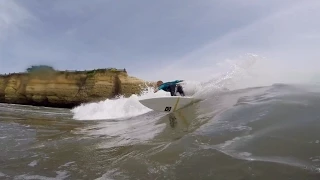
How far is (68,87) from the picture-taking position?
37.7m

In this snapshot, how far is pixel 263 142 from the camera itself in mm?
4617

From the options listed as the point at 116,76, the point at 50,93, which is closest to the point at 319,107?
the point at 116,76

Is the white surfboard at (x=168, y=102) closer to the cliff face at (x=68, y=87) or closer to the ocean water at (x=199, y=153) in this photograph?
the ocean water at (x=199, y=153)

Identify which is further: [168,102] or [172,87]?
[172,87]

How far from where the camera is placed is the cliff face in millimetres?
35844

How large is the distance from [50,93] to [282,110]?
35.8 meters

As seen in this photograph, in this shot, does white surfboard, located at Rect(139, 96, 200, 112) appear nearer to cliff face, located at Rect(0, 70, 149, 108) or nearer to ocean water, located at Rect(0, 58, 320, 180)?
ocean water, located at Rect(0, 58, 320, 180)

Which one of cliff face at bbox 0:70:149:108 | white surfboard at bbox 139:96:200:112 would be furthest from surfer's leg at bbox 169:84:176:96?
cliff face at bbox 0:70:149:108

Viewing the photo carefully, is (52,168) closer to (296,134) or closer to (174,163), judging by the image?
(174,163)

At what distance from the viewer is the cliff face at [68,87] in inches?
1411

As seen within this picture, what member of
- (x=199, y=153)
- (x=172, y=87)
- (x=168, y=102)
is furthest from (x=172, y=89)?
(x=199, y=153)

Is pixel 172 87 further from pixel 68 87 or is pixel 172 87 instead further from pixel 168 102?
pixel 68 87

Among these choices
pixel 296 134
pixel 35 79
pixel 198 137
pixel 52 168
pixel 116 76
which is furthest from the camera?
pixel 35 79

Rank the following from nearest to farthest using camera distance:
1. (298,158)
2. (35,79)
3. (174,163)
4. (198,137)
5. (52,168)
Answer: (298,158), (174,163), (52,168), (198,137), (35,79)
